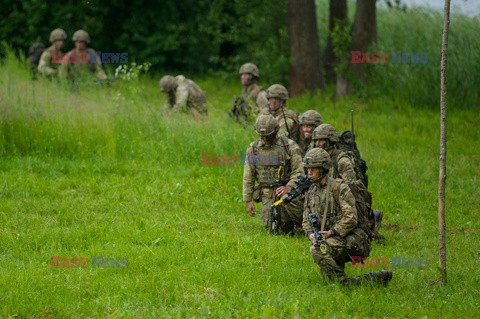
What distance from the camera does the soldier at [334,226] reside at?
369 inches

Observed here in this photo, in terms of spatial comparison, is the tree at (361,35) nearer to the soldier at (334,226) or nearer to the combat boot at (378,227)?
the combat boot at (378,227)

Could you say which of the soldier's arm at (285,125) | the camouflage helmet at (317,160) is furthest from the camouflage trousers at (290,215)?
the camouflage helmet at (317,160)

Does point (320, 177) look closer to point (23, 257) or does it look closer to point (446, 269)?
point (446, 269)

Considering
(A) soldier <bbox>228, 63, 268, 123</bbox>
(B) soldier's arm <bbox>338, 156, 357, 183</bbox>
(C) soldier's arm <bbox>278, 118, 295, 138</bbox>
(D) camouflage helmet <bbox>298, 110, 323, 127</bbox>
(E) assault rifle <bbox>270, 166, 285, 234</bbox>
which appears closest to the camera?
(B) soldier's arm <bbox>338, 156, 357, 183</bbox>

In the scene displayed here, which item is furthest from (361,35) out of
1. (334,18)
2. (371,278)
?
(371,278)

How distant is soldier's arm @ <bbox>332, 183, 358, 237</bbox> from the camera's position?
30.7 feet

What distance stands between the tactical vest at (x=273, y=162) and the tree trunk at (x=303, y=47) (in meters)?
10.3

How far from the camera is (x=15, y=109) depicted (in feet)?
53.0

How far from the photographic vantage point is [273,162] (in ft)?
40.1

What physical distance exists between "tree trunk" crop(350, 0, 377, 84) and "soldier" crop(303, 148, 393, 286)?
12857mm

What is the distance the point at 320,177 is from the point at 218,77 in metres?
18.5

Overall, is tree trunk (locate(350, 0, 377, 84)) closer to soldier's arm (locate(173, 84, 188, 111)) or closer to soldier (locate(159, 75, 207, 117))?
soldier (locate(159, 75, 207, 117))

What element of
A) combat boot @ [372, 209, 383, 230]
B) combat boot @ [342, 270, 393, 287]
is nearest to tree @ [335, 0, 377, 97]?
combat boot @ [372, 209, 383, 230]

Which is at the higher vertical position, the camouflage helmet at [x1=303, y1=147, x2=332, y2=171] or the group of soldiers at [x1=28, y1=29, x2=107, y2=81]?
the group of soldiers at [x1=28, y1=29, x2=107, y2=81]
